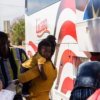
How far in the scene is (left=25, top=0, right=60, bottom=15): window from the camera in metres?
4.29

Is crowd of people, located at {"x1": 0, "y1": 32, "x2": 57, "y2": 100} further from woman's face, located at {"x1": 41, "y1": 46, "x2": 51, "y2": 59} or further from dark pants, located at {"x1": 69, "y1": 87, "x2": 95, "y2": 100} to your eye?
dark pants, located at {"x1": 69, "y1": 87, "x2": 95, "y2": 100}

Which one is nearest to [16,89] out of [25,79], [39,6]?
[25,79]

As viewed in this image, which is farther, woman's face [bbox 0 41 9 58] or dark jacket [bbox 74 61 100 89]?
woman's face [bbox 0 41 9 58]

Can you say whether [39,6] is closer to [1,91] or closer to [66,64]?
[66,64]

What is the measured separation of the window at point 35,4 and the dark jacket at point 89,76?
2.93m

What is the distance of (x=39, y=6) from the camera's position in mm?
4695

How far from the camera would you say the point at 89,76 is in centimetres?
117

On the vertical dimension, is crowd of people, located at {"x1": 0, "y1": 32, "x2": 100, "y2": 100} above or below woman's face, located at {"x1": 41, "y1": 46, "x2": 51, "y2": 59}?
below

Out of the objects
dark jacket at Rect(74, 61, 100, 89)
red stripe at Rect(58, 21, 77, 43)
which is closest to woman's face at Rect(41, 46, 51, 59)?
red stripe at Rect(58, 21, 77, 43)

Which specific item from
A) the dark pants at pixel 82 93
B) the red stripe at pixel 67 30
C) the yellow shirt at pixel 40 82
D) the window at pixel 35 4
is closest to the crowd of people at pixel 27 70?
the yellow shirt at pixel 40 82

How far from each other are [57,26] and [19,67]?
1551 millimetres

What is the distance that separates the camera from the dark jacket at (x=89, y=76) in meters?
1.15

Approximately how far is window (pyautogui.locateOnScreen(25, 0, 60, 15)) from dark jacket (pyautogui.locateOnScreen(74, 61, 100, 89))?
293 centimetres

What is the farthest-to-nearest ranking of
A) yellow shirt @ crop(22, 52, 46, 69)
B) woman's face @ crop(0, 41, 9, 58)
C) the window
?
1. the window
2. yellow shirt @ crop(22, 52, 46, 69)
3. woman's face @ crop(0, 41, 9, 58)
